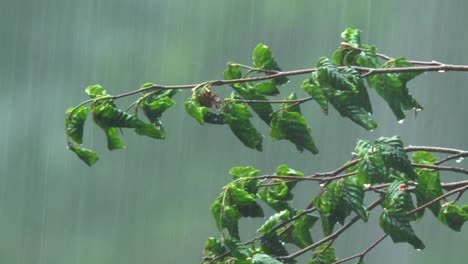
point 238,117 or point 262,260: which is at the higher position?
point 238,117

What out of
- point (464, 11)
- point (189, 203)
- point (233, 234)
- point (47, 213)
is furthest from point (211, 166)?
point (233, 234)

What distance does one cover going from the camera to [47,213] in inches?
136

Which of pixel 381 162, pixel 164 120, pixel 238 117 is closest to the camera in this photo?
pixel 381 162

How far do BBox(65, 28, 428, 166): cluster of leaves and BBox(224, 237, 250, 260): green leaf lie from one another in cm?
13

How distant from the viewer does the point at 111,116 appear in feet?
3.76

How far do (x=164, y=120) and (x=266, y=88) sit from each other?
2106mm

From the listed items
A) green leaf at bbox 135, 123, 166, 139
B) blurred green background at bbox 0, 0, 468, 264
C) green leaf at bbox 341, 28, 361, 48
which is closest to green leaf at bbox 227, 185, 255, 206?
green leaf at bbox 135, 123, 166, 139

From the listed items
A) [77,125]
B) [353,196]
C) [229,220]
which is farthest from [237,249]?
[77,125]

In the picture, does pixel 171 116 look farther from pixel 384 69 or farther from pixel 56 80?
pixel 384 69

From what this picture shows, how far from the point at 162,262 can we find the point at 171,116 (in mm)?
498

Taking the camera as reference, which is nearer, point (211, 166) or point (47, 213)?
point (211, 166)

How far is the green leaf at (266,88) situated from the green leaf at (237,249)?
20 centimetres

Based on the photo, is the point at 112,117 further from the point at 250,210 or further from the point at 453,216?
the point at 453,216

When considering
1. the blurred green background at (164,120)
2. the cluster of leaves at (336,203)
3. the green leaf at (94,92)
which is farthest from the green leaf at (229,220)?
the blurred green background at (164,120)
